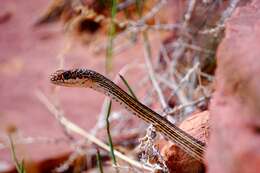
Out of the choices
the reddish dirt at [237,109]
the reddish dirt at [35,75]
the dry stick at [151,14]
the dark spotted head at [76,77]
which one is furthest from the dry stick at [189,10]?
the reddish dirt at [237,109]

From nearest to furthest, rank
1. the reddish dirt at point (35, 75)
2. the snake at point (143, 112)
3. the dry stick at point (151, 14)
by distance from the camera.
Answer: the snake at point (143, 112) → the dry stick at point (151, 14) → the reddish dirt at point (35, 75)

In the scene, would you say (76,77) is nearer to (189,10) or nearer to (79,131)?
(79,131)

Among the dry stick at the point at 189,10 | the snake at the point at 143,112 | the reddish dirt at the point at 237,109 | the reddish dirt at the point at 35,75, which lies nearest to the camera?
the reddish dirt at the point at 237,109

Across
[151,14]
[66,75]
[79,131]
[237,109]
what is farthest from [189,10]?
[237,109]

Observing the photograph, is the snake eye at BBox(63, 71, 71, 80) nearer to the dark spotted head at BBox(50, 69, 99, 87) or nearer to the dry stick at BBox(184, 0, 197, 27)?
the dark spotted head at BBox(50, 69, 99, 87)

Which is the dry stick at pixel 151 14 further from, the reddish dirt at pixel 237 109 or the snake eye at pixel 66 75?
the reddish dirt at pixel 237 109

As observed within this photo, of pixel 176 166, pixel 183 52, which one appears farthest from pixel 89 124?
pixel 176 166
